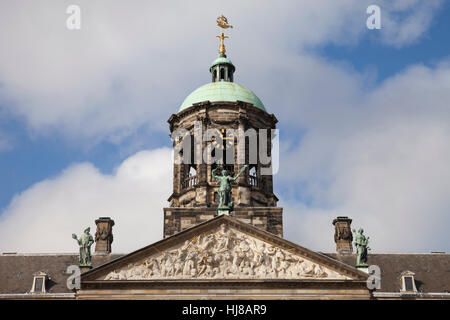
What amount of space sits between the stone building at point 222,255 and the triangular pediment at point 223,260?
3cm

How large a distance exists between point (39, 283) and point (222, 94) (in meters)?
10.7

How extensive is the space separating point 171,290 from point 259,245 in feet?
10.8

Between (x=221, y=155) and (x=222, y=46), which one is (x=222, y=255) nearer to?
(x=221, y=155)

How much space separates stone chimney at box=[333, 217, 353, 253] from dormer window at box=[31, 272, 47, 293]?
11443 mm

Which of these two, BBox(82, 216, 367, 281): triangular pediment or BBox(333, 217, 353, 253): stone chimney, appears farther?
BBox(333, 217, 353, 253): stone chimney

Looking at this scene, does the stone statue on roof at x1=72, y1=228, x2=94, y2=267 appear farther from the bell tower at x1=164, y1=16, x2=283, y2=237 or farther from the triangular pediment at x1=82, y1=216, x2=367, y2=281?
the bell tower at x1=164, y1=16, x2=283, y2=237

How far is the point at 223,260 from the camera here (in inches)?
998

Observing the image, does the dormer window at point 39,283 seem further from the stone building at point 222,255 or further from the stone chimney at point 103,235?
the stone chimney at point 103,235

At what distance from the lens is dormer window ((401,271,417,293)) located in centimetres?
2752

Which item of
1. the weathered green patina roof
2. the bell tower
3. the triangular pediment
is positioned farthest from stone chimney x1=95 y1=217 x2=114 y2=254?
the weathered green patina roof

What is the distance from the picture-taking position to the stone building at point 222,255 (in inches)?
985
